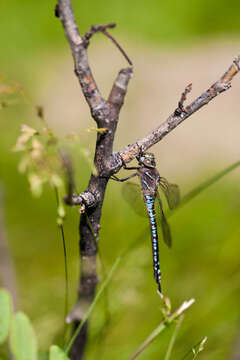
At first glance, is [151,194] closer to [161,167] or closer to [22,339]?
[22,339]

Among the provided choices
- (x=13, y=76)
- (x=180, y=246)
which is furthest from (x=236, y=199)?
(x=13, y=76)

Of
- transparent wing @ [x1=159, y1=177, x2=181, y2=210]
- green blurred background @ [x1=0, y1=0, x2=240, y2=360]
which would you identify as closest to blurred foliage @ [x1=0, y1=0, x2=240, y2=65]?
green blurred background @ [x1=0, y1=0, x2=240, y2=360]

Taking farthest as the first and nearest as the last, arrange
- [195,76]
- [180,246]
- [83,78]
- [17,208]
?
[195,76] < [17,208] < [180,246] < [83,78]

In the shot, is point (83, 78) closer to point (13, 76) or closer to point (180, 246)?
point (180, 246)

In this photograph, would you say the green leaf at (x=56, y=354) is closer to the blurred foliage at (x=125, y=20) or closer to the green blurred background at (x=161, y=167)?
the green blurred background at (x=161, y=167)

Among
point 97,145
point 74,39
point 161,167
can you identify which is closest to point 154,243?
point 97,145
